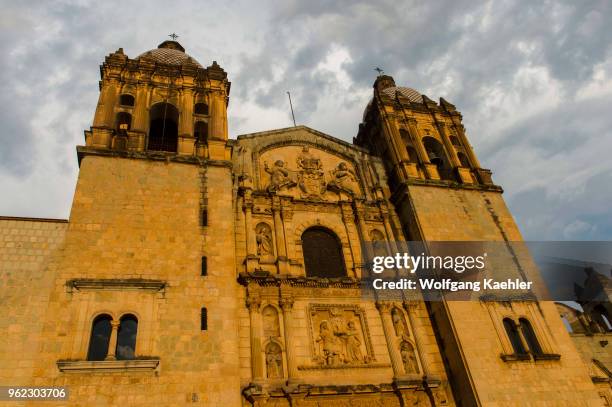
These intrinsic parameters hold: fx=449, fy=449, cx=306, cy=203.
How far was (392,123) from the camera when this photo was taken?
2312cm

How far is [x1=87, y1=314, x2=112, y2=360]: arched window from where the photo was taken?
12227mm

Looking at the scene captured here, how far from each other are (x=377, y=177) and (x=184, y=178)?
9.30 m

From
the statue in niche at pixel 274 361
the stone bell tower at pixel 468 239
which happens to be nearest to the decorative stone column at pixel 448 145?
the stone bell tower at pixel 468 239

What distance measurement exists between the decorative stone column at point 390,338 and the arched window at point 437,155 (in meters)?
9.01

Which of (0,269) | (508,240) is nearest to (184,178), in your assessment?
(0,269)

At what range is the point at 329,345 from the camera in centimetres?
1476

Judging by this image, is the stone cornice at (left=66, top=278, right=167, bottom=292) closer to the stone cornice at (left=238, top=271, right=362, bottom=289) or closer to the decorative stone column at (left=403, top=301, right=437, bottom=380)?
the stone cornice at (left=238, top=271, right=362, bottom=289)

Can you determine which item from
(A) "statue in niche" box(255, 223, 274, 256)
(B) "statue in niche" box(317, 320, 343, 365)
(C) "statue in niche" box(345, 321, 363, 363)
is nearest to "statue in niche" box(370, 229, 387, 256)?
(C) "statue in niche" box(345, 321, 363, 363)

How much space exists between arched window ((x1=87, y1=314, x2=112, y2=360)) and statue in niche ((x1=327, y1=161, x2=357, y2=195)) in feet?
34.7

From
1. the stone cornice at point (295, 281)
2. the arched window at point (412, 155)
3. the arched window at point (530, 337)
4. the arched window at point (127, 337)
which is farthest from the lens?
the arched window at point (412, 155)

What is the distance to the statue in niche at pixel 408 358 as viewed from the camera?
591 inches

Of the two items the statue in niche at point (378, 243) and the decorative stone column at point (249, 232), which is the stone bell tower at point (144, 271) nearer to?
the decorative stone column at point (249, 232)

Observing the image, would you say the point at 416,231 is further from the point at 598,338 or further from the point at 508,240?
A: the point at 598,338

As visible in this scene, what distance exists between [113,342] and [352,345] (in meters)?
7.40
